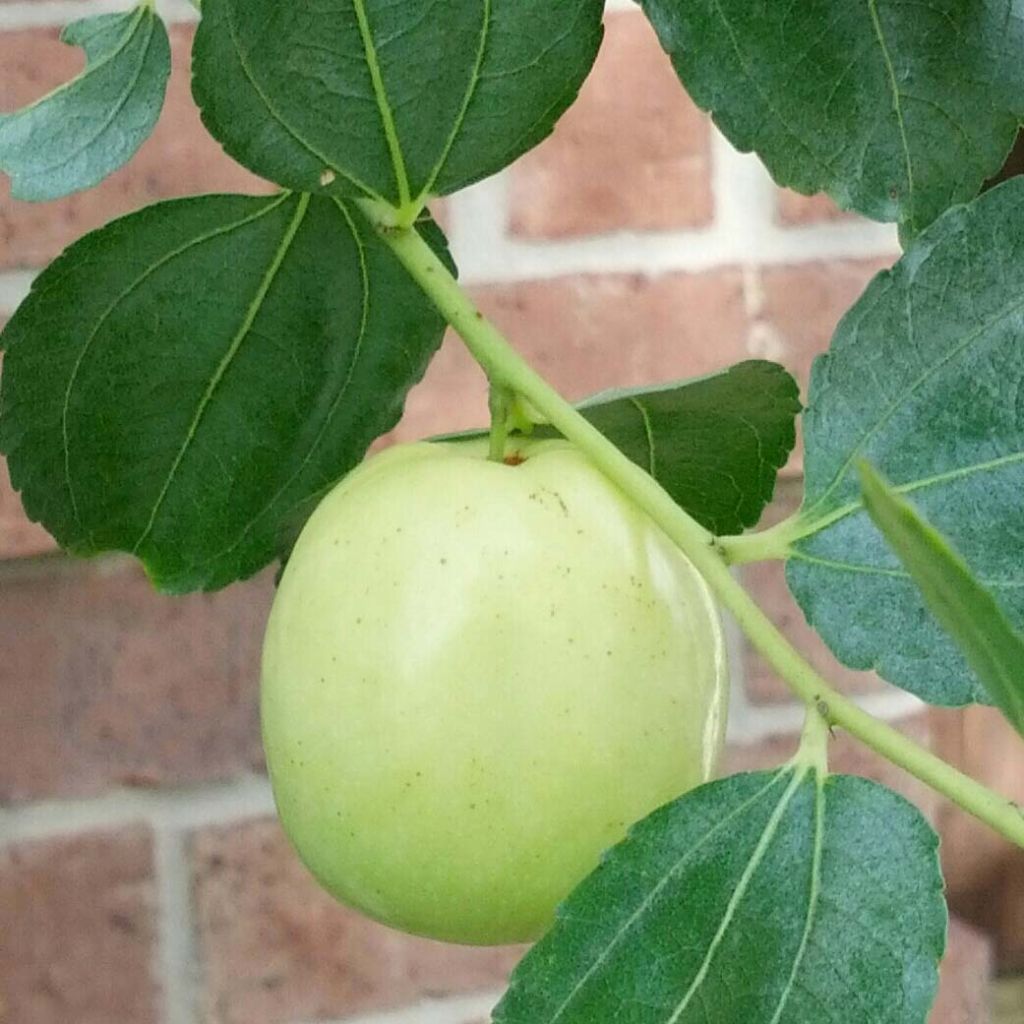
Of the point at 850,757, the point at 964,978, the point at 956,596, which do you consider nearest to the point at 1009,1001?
the point at 964,978

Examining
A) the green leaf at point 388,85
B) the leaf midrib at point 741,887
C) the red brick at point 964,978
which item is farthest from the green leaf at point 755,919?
the red brick at point 964,978

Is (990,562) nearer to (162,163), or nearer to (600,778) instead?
(600,778)

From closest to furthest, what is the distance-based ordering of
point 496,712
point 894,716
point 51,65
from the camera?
point 496,712, point 51,65, point 894,716

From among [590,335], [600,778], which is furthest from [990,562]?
[590,335]

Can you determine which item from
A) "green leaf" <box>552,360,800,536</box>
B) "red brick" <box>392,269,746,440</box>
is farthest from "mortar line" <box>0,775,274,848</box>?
"green leaf" <box>552,360,800,536</box>

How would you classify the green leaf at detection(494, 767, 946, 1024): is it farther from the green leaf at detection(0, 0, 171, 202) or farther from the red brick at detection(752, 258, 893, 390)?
the red brick at detection(752, 258, 893, 390)

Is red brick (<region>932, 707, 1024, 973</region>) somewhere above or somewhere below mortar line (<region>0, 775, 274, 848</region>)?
below

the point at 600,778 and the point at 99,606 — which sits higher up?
the point at 600,778
